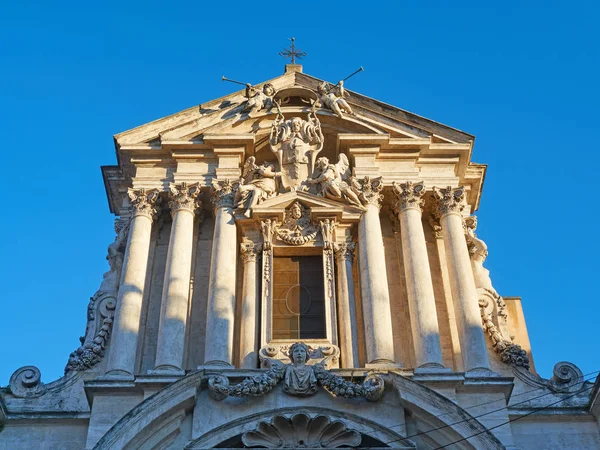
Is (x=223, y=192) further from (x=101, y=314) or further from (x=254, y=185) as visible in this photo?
(x=101, y=314)

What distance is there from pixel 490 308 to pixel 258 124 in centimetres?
659

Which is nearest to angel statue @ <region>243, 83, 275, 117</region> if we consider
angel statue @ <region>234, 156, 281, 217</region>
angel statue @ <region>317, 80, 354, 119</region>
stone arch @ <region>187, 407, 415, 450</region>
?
angel statue @ <region>317, 80, 354, 119</region>

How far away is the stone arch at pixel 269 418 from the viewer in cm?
1392

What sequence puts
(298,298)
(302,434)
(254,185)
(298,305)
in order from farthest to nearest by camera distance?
(254,185) < (298,298) < (298,305) < (302,434)

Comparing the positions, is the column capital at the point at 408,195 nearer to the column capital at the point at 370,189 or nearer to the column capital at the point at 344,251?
the column capital at the point at 370,189

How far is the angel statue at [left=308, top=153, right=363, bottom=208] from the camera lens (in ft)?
58.8

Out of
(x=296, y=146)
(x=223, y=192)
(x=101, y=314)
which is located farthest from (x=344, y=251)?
(x=101, y=314)

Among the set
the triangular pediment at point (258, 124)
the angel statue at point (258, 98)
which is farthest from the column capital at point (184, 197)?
the angel statue at point (258, 98)

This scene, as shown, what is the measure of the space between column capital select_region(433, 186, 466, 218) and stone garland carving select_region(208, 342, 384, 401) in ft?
15.6

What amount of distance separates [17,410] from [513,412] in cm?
897

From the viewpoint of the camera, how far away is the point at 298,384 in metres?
14.6

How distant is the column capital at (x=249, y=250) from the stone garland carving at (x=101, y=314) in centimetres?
264

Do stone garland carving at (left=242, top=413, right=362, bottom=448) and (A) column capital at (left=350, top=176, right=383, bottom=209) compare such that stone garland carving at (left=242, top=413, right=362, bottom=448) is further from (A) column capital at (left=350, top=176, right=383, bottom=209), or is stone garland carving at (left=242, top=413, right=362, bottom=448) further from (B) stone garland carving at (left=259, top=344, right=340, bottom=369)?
(A) column capital at (left=350, top=176, right=383, bottom=209)

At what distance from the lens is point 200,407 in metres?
14.6
